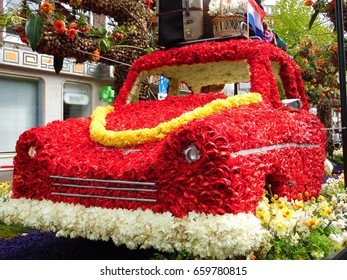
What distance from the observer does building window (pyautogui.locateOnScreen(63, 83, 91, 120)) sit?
16734mm

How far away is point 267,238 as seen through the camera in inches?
133

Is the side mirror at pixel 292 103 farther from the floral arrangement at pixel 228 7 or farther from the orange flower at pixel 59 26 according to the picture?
the orange flower at pixel 59 26

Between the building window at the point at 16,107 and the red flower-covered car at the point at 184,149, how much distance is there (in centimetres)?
1036

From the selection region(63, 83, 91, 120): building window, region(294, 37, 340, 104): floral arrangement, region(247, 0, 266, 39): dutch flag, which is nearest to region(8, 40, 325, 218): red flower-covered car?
region(247, 0, 266, 39): dutch flag

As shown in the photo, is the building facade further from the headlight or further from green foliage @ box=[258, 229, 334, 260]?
green foliage @ box=[258, 229, 334, 260]

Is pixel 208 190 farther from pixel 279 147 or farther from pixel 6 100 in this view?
pixel 6 100

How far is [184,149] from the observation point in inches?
126

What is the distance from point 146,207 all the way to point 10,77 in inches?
498

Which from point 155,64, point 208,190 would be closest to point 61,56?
point 155,64

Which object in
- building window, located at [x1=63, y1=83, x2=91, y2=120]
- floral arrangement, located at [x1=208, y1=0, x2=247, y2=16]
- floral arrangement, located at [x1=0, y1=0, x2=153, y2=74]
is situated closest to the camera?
floral arrangement, located at [x1=208, y1=0, x2=247, y2=16]

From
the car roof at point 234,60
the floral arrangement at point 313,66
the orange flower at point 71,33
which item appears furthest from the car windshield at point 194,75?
the floral arrangement at point 313,66

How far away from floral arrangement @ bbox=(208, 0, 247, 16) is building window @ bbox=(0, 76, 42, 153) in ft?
35.5

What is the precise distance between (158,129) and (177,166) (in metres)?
0.73

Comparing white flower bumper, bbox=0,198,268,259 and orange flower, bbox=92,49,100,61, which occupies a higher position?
orange flower, bbox=92,49,100,61
